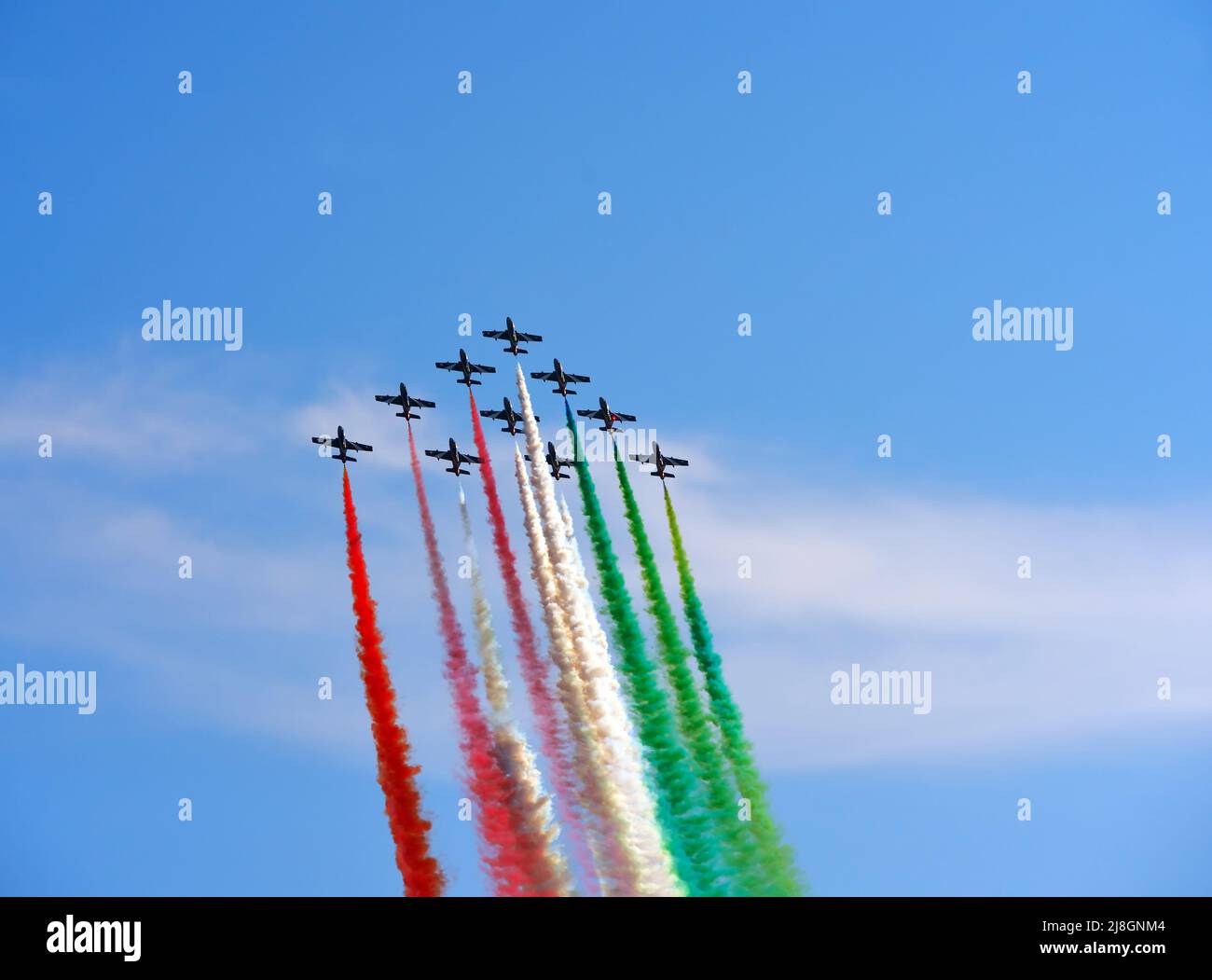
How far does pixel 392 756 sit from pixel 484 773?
13.8ft

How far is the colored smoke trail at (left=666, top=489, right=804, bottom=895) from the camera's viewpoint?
103688 millimetres

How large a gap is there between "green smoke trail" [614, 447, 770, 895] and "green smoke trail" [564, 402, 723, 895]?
0.63 m

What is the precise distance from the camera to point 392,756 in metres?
105

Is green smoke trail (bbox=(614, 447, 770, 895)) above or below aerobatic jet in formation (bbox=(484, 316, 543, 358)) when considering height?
below

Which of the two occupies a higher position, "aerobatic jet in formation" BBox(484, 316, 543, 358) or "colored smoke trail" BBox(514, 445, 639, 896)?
"aerobatic jet in formation" BBox(484, 316, 543, 358)

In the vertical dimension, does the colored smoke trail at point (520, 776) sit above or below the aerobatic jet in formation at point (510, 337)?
below

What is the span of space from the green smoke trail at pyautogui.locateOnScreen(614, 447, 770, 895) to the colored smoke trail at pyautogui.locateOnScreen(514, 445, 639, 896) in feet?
14.3

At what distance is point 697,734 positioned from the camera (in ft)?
354

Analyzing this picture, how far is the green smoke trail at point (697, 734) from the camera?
340 ft

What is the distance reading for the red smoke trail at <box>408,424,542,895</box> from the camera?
337ft

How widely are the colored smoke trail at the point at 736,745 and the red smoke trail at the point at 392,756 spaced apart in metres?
14.3

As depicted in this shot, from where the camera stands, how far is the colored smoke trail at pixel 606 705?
10244 cm

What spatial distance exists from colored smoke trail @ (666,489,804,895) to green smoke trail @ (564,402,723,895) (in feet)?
7.01
